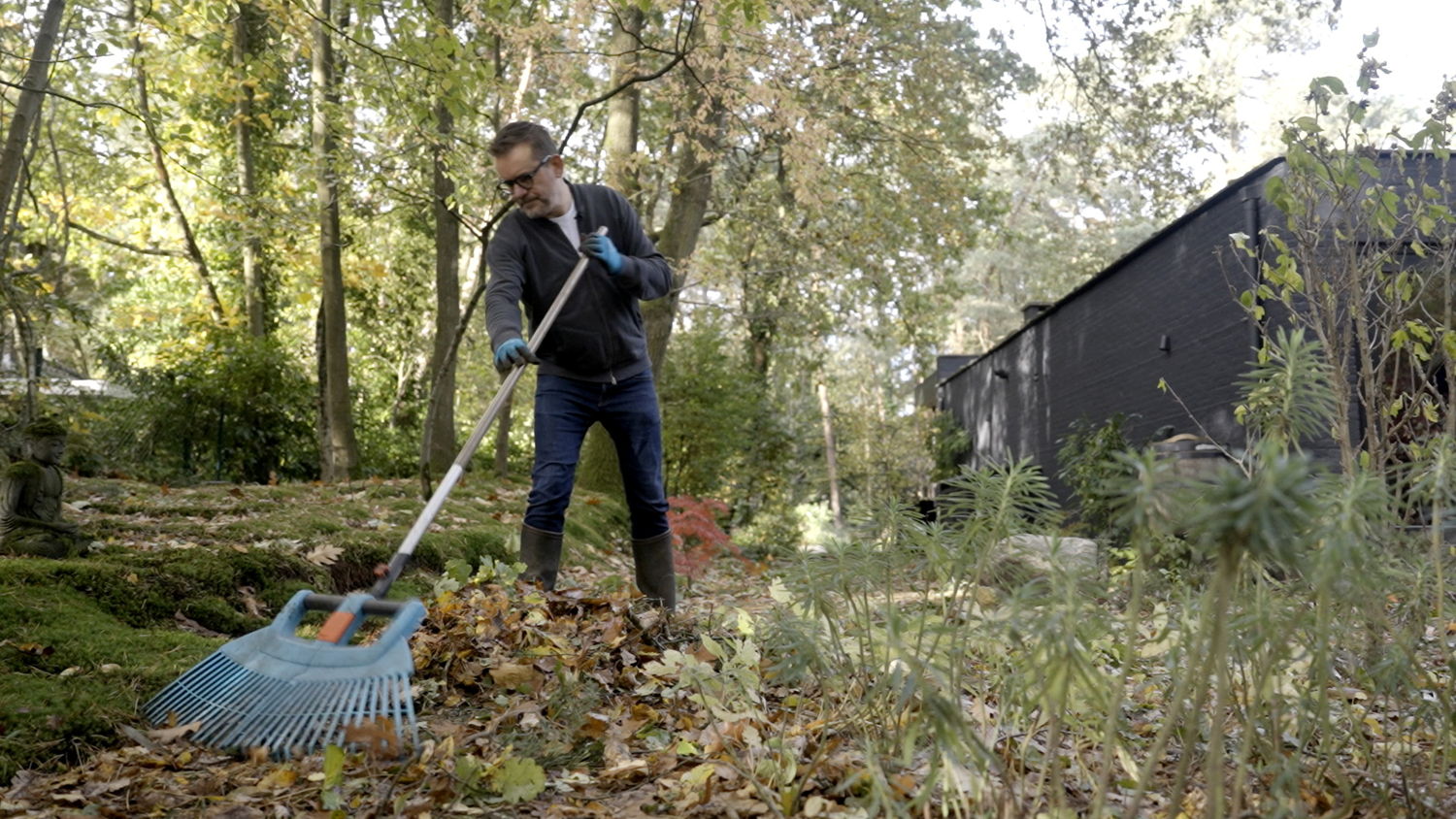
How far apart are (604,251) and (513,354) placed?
0.64 meters

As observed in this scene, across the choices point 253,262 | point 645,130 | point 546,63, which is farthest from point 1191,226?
point 253,262

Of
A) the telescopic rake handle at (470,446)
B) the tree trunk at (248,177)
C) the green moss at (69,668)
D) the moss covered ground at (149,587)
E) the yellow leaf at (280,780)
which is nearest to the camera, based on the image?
the yellow leaf at (280,780)

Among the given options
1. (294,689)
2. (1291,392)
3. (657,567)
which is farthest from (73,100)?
(1291,392)

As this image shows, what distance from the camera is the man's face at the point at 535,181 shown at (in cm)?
426

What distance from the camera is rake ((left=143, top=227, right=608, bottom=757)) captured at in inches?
106

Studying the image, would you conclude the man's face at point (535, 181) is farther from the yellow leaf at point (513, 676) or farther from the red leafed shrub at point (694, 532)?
the red leafed shrub at point (694, 532)

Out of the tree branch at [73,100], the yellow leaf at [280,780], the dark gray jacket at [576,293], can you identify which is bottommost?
the yellow leaf at [280,780]

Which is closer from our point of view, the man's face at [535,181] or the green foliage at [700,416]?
the man's face at [535,181]

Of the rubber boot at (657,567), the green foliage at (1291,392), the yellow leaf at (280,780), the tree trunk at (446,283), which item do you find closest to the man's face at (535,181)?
the rubber boot at (657,567)

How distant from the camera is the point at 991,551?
2.23m

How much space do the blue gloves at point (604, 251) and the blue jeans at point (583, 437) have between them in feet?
1.57

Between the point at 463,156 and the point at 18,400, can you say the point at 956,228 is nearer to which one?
the point at 463,156

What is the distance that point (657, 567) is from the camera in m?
4.66

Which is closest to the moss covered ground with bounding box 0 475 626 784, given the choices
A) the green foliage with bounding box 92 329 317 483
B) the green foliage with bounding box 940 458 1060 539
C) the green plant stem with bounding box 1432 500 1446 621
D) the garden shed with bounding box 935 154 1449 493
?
the green foliage with bounding box 940 458 1060 539
